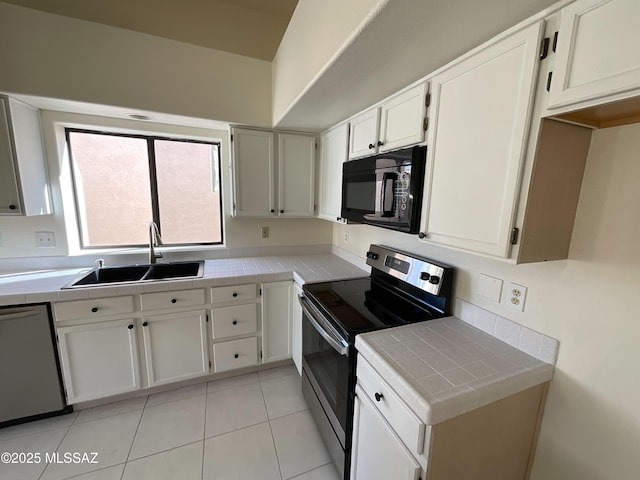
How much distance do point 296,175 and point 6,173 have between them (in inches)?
75.7

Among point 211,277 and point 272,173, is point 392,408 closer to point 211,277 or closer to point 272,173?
point 211,277

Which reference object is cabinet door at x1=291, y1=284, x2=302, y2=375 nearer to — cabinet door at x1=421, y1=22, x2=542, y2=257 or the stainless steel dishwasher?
cabinet door at x1=421, y1=22, x2=542, y2=257

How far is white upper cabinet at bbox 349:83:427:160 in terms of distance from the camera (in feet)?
4.12

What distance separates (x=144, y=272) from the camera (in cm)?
222

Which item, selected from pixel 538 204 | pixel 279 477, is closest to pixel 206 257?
pixel 279 477

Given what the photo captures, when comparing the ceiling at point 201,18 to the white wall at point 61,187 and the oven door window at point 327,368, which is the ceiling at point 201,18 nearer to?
the white wall at point 61,187

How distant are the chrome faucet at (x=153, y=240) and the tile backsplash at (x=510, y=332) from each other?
2.28 meters

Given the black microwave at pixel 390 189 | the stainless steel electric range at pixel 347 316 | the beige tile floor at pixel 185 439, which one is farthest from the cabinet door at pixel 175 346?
the black microwave at pixel 390 189

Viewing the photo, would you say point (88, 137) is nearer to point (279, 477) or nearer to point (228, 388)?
point (228, 388)

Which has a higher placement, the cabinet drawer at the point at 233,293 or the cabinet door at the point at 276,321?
the cabinet drawer at the point at 233,293

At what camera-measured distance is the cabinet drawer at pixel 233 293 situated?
→ 1.98 m

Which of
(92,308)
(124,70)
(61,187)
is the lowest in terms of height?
(92,308)

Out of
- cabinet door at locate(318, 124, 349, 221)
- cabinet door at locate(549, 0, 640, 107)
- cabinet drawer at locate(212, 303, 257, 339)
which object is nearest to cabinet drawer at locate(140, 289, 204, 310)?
cabinet drawer at locate(212, 303, 257, 339)

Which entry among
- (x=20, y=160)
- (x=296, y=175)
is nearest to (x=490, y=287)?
(x=296, y=175)
